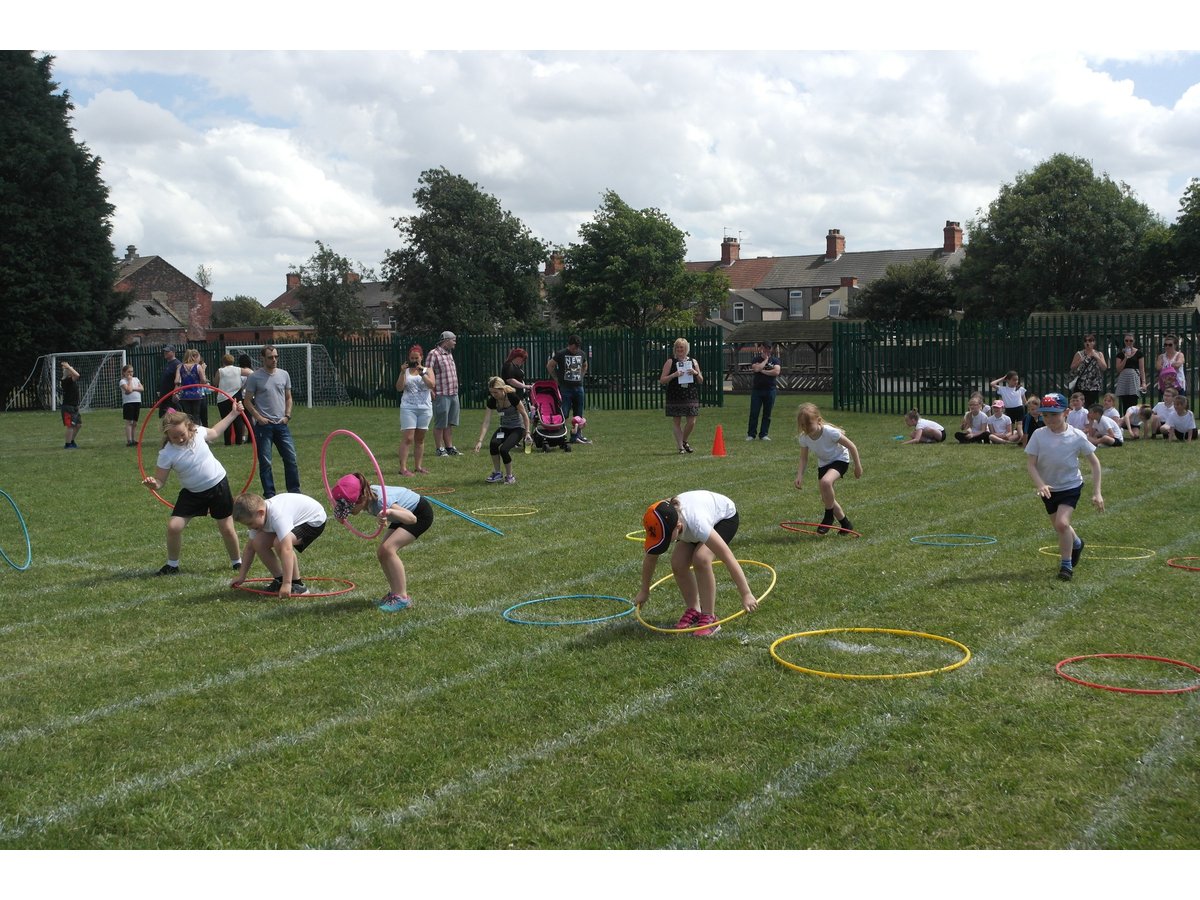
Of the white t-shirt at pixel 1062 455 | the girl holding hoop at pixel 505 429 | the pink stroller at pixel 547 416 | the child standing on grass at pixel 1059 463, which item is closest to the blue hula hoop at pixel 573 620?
the child standing on grass at pixel 1059 463

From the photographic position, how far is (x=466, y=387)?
35.7 m

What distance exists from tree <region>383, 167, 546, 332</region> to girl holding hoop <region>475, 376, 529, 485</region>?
157 ft

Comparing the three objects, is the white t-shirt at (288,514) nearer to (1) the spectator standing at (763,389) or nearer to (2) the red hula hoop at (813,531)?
(2) the red hula hoop at (813,531)

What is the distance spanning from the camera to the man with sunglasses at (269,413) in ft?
46.2

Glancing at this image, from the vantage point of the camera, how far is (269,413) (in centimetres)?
1411

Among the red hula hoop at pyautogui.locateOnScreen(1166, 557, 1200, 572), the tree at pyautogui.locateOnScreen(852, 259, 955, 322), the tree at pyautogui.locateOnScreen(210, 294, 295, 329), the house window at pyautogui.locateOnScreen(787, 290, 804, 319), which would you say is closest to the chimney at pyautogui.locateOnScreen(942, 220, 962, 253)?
the house window at pyautogui.locateOnScreen(787, 290, 804, 319)

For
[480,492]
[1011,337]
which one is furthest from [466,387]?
[480,492]

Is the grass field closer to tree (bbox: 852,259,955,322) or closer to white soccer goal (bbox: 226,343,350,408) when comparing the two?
white soccer goal (bbox: 226,343,350,408)

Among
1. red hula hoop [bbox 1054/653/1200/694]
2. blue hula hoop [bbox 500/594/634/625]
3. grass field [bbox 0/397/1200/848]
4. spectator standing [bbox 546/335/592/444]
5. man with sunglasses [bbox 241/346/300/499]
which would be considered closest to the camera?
grass field [bbox 0/397/1200/848]

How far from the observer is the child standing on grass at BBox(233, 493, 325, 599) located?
843cm

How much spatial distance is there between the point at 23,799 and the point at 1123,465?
15.1m

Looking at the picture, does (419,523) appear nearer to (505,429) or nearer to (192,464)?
(192,464)

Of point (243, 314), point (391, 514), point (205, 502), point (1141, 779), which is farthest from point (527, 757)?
point (243, 314)

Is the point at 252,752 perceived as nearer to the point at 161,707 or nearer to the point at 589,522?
the point at 161,707
